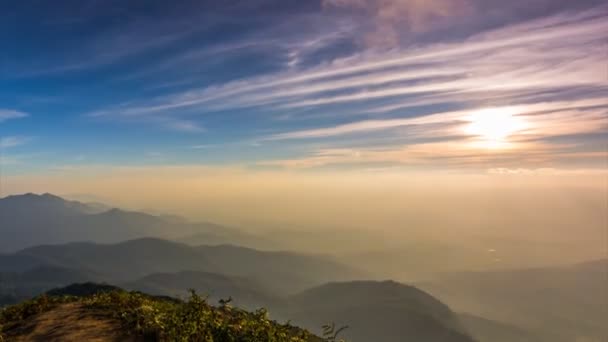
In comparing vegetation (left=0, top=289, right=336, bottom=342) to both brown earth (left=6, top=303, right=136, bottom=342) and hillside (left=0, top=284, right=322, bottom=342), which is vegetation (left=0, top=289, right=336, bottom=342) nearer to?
hillside (left=0, top=284, right=322, bottom=342)

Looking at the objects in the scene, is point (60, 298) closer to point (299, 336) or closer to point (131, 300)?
point (131, 300)

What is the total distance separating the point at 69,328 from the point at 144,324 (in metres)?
1.98

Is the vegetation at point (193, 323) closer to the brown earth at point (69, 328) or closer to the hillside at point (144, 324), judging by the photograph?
the hillside at point (144, 324)

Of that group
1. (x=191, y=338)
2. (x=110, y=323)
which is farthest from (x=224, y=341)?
(x=110, y=323)

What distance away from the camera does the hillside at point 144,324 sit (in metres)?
8.46

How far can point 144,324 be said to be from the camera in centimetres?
880

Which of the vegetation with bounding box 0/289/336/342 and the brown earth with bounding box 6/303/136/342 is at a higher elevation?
the vegetation with bounding box 0/289/336/342

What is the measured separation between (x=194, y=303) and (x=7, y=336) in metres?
4.68

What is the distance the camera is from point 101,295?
11.5 meters

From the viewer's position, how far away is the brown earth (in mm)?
8508

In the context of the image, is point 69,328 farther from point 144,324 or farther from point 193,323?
point 193,323

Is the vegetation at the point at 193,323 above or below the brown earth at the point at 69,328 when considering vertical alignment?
above

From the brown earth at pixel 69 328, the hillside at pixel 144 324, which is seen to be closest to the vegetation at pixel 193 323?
the hillside at pixel 144 324

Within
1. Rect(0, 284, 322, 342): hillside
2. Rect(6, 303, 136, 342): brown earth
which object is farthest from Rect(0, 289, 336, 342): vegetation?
Rect(6, 303, 136, 342): brown earth
